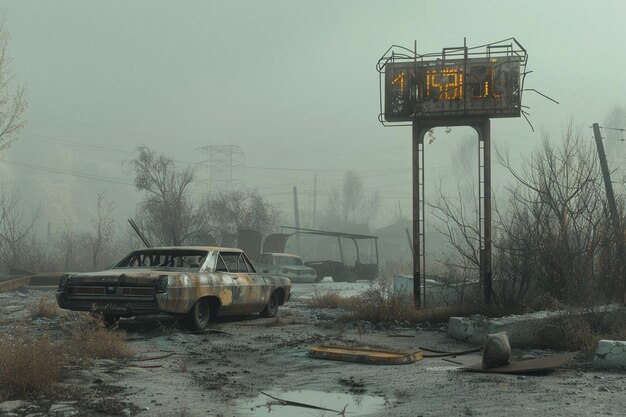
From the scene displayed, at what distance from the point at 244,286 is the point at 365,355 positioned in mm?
4264

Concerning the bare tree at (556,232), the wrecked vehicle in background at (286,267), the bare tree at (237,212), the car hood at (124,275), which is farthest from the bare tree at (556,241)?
the bare tree at (237,212)

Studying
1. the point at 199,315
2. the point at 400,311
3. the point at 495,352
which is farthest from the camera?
the point at 400,311

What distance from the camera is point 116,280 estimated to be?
1030 cm

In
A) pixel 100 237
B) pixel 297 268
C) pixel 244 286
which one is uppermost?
pixel 100 237

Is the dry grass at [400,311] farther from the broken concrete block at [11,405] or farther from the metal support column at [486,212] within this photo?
the broken concrete block at [11,405]

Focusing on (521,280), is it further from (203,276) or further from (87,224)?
(87,224)

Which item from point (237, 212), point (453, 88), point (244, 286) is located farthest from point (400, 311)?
point (237, 212)

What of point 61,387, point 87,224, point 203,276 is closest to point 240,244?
point 203,276

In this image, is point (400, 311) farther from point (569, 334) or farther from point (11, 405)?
point (11, 405)

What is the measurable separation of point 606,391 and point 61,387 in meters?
5.12

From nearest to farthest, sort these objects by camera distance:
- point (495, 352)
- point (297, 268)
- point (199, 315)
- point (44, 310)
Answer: point (495, 352)
point (199, 315)
point (44, 310)
point (297, 268)

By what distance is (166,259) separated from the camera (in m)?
12.0

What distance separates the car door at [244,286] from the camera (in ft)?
39.5

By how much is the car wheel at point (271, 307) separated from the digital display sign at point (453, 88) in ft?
15.4
